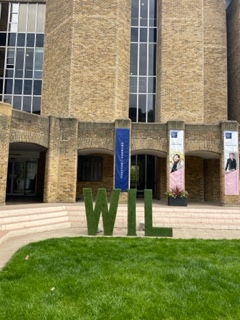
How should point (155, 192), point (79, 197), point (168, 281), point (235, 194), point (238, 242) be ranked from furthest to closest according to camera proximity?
point (155, 192), point (79, 197), point (235, 194), point (238, 242), point (168, 281)

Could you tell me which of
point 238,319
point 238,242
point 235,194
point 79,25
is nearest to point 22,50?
point 79,25

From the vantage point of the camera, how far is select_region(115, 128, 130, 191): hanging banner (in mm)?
15953

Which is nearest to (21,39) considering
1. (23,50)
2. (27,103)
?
(23,50)

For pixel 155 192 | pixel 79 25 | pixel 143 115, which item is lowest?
pixel 155 192

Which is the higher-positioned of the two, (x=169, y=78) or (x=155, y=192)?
(x=169, y=78)

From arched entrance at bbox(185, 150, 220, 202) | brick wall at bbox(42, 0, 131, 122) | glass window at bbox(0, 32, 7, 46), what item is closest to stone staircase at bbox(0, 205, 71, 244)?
brick wall at bbox(42, 0, 131, 122)

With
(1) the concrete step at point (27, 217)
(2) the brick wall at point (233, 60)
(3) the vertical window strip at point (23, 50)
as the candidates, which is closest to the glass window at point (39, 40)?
(3) the vertical window strip at point (23, 50)

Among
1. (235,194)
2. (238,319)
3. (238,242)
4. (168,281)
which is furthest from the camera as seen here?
(235,194)

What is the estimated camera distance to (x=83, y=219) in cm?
1217

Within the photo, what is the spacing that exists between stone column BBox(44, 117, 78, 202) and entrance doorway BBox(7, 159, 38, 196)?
6254 mm

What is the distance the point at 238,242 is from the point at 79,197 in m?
12.8

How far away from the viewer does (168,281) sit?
5391 millimetres

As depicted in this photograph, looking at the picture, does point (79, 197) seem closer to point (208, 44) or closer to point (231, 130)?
point (231, 130)

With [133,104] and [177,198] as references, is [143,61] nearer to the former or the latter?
[133,104]
